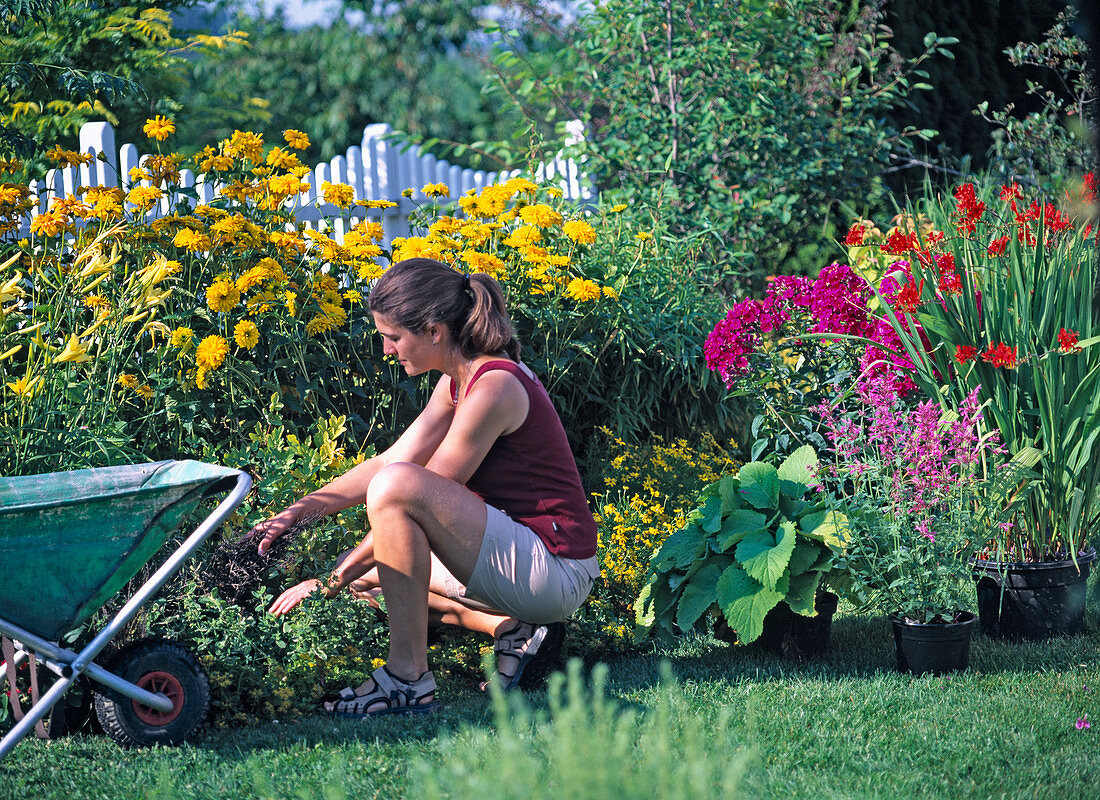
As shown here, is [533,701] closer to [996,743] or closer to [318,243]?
[996,743]

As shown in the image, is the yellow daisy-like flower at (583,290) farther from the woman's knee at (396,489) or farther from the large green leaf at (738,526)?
the woman's knee at (396,489)

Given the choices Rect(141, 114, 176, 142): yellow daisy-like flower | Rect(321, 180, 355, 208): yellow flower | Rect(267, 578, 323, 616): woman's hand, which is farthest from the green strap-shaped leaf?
Rect(141, 114, 176, 142): yellow daisy-like flower

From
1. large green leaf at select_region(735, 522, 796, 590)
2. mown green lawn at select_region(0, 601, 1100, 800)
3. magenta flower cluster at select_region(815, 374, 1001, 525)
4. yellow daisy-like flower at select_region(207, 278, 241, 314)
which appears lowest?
mown green lawn at select_region(0, 601, 1100, 800)

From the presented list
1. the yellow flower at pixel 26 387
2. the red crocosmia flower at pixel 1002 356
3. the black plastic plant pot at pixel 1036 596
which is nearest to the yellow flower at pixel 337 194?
the yellow flower at pixel 26 387

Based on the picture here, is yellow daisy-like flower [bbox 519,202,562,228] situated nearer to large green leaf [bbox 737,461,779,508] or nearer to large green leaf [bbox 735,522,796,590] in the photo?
large green leaf [bbox 737,461,779,508]

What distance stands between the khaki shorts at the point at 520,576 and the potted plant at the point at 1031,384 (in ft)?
4.32

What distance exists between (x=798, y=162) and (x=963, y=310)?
10.1ft

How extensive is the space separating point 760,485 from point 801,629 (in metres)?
0.46

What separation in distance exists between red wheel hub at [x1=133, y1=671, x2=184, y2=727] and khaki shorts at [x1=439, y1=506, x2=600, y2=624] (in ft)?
2.65

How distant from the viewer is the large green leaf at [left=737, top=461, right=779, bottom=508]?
3.37 m

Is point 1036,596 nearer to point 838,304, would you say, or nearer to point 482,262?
point 838,304

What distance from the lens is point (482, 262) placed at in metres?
3.92

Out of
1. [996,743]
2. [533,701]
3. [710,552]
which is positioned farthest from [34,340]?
[996,743]

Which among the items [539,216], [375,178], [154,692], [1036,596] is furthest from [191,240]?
[375,178]
